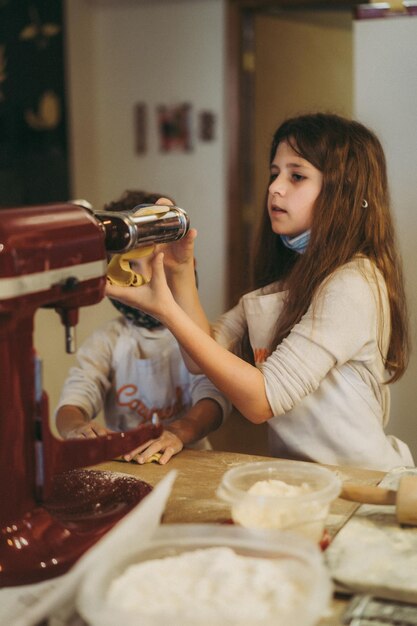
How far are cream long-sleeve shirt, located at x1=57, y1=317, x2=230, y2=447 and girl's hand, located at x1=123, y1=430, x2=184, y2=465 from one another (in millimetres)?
408

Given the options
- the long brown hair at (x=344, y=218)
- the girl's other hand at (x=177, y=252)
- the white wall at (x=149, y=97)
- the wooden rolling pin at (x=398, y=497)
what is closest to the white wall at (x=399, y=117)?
the long brown hair at (x=344, y=218)

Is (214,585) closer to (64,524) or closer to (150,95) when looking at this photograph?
(64,524)

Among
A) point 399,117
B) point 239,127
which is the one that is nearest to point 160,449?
point 399,117

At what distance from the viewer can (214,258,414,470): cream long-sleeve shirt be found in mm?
1340

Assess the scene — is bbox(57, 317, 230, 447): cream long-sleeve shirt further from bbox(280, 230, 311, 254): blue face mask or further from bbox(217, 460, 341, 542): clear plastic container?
bbox(217, 460, 341, 542): clear plastic container

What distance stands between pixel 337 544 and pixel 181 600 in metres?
0.30

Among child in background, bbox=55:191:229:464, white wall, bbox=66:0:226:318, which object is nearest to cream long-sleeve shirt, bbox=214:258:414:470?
child in background, bbox=55:191:229:464

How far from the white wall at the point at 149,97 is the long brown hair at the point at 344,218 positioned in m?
2.92

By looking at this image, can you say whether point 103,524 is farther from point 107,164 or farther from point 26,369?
point 107,164

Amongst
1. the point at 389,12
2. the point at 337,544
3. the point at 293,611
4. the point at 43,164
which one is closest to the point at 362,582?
the point at 337,544

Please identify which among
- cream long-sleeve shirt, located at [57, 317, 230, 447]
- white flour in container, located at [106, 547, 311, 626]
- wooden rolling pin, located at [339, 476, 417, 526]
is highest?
white flour in container, located at [106, 547, 311, 626]

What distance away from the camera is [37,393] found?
955 millimetres

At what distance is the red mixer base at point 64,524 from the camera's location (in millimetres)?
928

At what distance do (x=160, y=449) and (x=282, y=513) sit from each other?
0.49 meters
